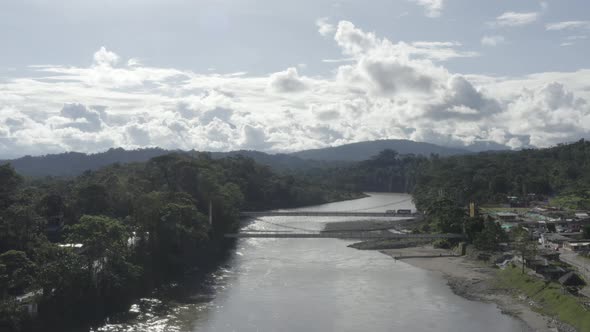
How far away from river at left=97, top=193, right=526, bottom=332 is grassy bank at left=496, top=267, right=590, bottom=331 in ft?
6.41

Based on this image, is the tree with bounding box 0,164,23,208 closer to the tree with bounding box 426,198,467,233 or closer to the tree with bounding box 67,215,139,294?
the tree with bounding box 67,215,139,294

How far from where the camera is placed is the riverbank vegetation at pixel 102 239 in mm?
24922

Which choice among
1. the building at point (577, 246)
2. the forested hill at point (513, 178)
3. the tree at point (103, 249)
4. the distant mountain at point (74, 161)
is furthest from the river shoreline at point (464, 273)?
the distant mountain at point (74, 161)

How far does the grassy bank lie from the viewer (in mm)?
23714

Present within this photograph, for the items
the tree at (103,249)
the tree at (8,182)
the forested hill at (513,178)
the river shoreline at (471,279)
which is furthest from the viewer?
the forested hill at (513,178)

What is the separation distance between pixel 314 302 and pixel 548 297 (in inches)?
451

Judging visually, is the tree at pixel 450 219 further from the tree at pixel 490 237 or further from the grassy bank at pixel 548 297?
the grassy bank at pixel 548 297

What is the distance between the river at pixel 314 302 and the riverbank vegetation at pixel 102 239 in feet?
7.16

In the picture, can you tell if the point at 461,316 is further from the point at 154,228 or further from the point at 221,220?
the point at 221,220

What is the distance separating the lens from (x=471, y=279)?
33.9 m

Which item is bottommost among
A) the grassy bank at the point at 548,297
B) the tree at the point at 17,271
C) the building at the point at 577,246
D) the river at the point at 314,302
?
the river at the point at 314,302

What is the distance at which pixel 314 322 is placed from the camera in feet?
83.4

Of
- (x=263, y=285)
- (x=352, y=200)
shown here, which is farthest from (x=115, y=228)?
(x=352, y=200)

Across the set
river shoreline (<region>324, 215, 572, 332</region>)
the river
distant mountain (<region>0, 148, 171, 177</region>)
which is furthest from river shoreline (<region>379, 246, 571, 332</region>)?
distant mountain (<region>0, 148, 171, 177</region>)
